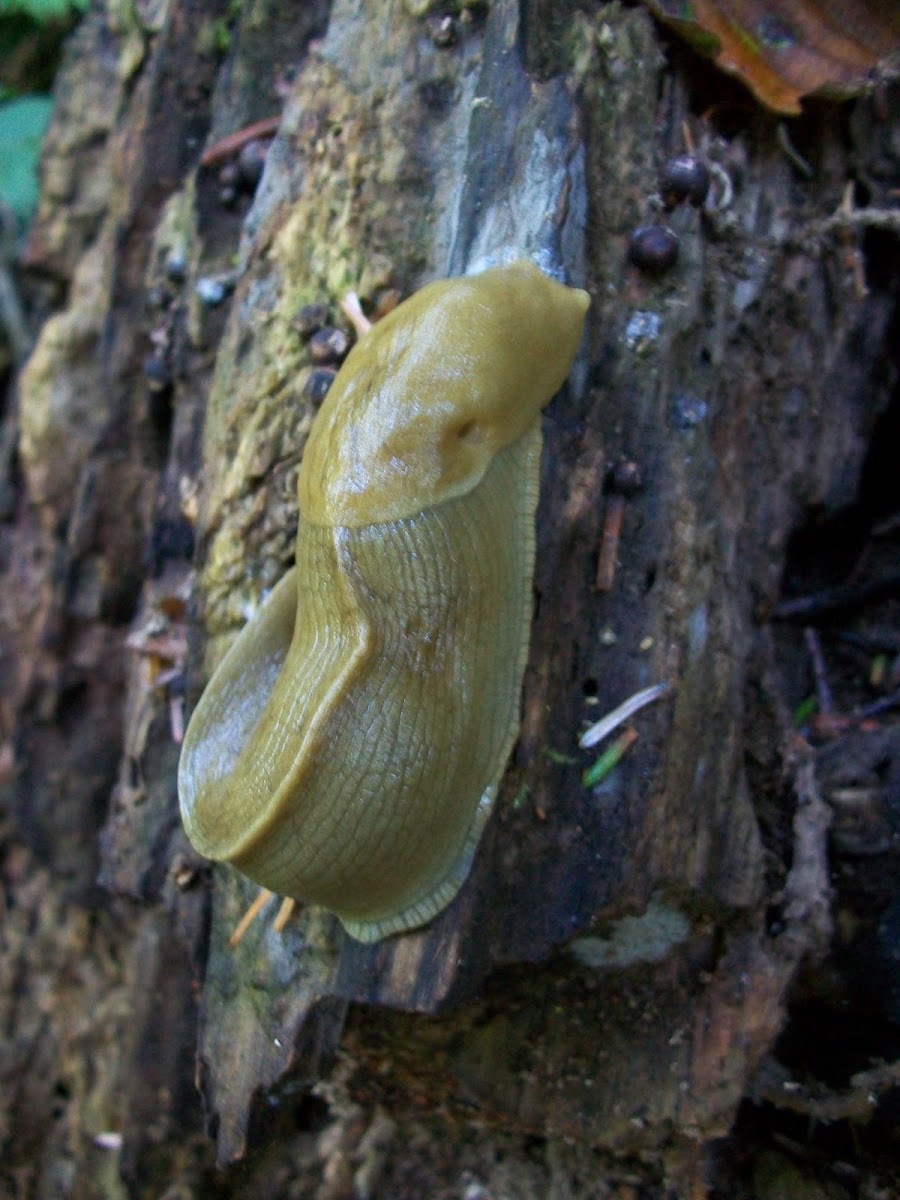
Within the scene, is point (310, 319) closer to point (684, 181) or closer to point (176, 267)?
point (176, 267)

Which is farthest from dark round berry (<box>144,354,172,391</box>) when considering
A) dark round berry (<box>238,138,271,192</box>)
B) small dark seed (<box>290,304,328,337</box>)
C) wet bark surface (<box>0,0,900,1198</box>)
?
small dark seed (<box>290,304,328,337</box>)

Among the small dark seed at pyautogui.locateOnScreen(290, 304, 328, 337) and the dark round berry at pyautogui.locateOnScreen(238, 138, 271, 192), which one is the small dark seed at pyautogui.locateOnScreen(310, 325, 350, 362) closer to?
the small dark seed at pyautogui.locateOnScreen(290, 304, 328, 337)

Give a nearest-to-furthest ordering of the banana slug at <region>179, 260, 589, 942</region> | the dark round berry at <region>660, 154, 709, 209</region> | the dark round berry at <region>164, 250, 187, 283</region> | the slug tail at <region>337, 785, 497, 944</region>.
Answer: the banana slug at <region>179, 260, 589, 942</region> < the slug tail at <region>337, 785, 497, 944</region> < the dark round berry at <region>660, 154, 709, 209</region> < the dark round berry at <region>164, 250, 187, 283</region>

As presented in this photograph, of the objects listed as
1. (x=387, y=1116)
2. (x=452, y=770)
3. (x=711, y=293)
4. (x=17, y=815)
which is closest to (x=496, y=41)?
(x=711, y=293)

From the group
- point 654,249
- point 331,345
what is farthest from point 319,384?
point 654,249

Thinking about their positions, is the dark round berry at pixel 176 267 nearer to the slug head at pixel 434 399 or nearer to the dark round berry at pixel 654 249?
the slug head at pixel 434 399

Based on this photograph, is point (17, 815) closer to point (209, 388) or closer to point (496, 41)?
point (209, 388)
